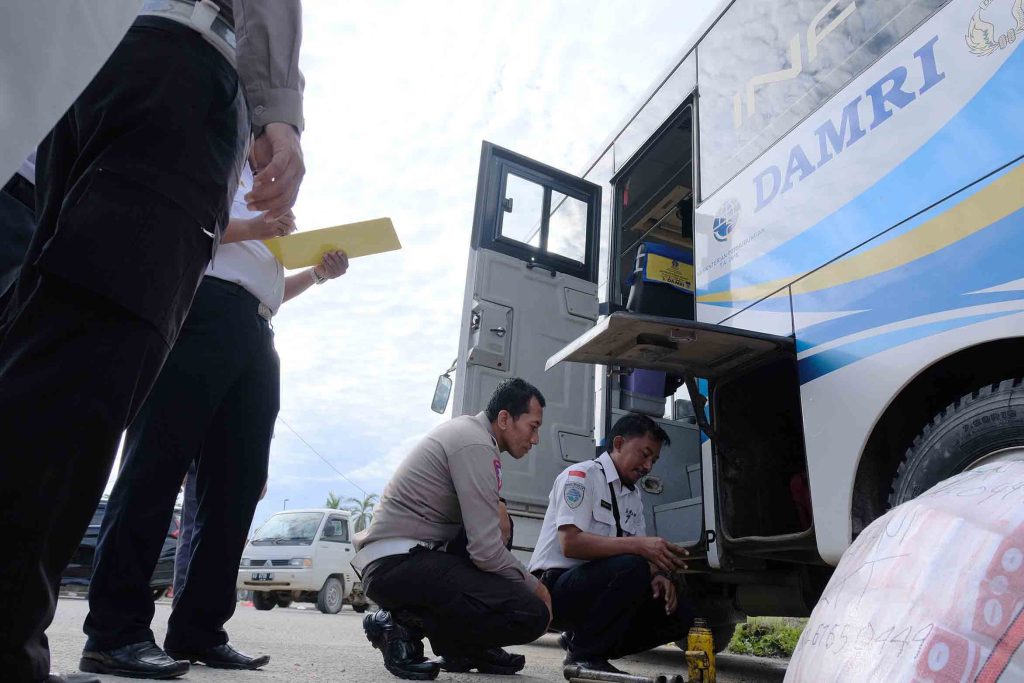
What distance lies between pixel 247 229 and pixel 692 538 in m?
2.54

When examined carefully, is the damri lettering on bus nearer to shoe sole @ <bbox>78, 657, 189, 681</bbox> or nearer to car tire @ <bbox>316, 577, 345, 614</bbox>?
shoe sole @ <bbox>78, 657, 189, 681</bbox>

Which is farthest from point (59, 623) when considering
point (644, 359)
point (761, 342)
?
point (761, 342)

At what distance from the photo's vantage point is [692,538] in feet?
11.9

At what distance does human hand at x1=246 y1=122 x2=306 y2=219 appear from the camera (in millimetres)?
1216

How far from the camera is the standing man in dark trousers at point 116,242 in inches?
38.4

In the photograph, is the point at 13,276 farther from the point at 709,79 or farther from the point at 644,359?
the point at 709,79

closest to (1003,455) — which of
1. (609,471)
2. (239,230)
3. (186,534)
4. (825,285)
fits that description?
(825,285)

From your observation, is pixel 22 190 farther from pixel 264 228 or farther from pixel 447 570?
pixel 447 570

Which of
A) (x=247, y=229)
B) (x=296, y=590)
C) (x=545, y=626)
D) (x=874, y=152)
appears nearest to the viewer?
(x=247, y=229)

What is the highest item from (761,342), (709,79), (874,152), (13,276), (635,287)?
(709,79)

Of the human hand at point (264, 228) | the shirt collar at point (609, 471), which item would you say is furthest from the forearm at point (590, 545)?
the human hand at point (264, 228)

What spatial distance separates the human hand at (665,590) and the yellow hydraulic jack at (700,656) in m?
0.33

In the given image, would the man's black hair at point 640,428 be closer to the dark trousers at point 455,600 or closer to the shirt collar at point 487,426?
the shirt collar at point 487,426

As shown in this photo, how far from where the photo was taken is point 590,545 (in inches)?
123
